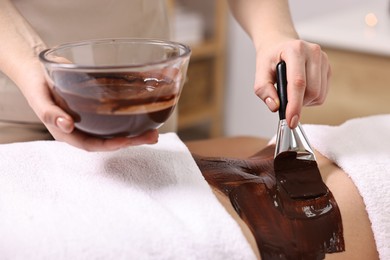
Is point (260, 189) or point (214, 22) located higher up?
point (260, 189)

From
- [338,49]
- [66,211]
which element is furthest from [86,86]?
[338,49]

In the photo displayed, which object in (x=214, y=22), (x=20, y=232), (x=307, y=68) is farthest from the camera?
(x=214, y=22)

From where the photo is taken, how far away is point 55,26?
113cm

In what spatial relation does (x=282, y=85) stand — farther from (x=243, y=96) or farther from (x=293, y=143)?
(x=243, y=96)

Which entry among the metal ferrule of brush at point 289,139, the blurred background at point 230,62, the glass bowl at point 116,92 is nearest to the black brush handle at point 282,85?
the metal ferrule of brush at point 289,139

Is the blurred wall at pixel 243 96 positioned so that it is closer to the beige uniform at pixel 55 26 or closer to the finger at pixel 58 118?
the beige uniform at pixel 55 26

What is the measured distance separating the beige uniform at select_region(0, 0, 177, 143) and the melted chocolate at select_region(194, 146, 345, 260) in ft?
1.19

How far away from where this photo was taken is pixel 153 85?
75 centimetres

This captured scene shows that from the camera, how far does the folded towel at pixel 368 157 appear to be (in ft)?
2.79

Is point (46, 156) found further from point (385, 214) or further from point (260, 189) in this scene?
point (385, 214)

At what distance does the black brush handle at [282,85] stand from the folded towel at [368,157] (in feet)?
0.36

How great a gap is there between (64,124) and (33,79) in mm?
113

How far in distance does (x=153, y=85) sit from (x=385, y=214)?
1.24 ft

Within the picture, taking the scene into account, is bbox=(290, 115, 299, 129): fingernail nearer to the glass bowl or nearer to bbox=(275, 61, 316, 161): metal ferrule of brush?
bbox=(275, 61, 316, 161): metal ferrule of brush
